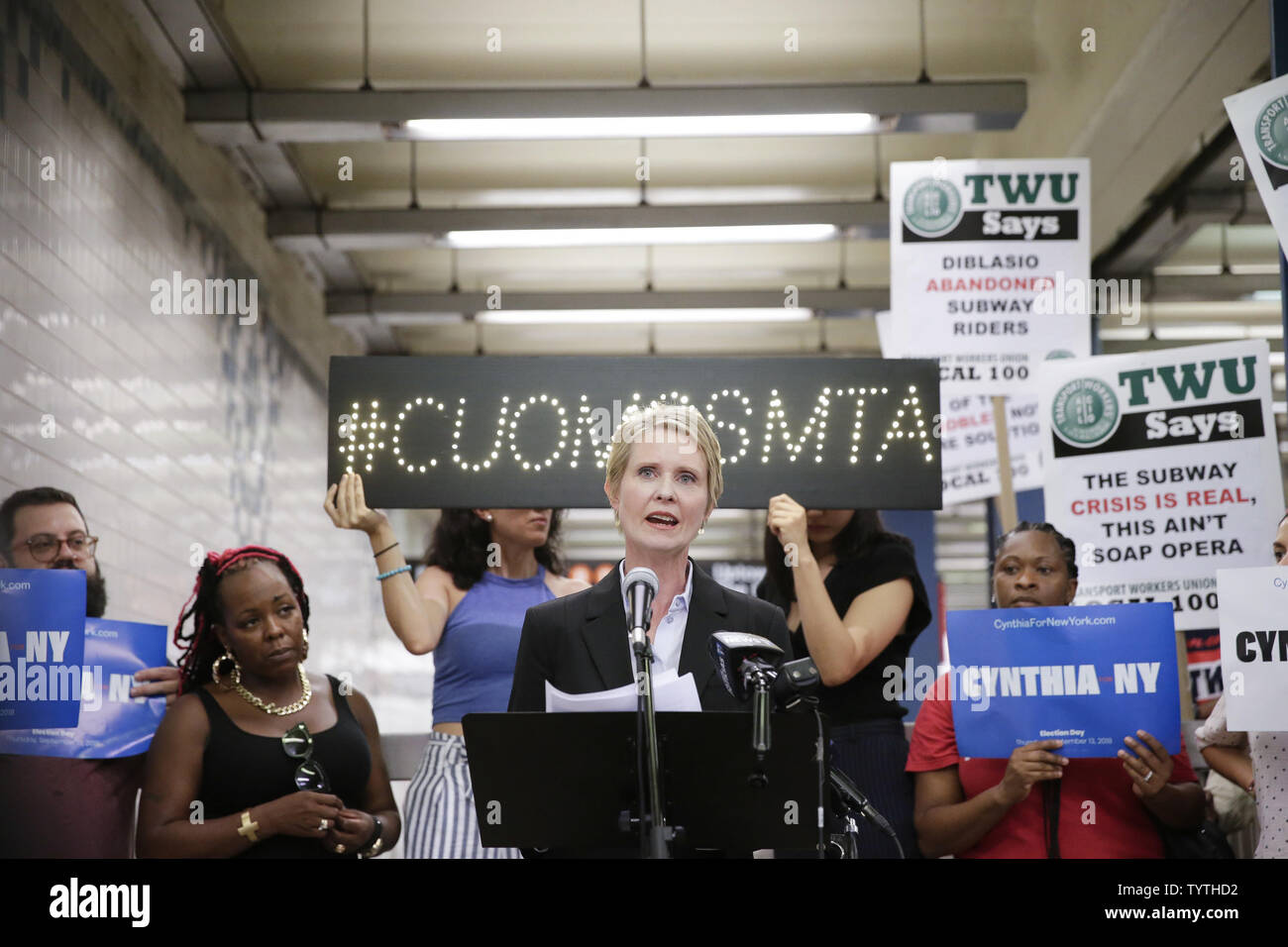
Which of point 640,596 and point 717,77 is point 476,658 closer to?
point 640,596

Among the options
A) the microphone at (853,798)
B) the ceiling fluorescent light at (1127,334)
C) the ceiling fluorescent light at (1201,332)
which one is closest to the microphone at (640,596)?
the microphone at (853,798)

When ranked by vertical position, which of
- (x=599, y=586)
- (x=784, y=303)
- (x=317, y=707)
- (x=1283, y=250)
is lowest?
(x=317, y=707)

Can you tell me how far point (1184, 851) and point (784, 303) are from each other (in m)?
6.51

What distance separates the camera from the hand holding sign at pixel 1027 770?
Result: 9.62ft

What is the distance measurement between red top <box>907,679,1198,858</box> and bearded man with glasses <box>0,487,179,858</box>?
6.29 ft

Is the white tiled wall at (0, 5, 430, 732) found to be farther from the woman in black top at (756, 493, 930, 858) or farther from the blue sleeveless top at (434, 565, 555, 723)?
the woman in black top at (756, 493, 930, 858)

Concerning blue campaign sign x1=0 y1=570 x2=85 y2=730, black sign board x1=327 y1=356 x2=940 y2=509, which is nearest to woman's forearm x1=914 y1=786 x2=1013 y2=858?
black sign board x1=327 y1=356 x2=940 y2=509

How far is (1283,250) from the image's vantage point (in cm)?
334

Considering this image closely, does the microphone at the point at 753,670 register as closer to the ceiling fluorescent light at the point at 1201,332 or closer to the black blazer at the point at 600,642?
the black blazer at the point at 600,642

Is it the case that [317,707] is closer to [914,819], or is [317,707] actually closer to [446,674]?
[446,674]

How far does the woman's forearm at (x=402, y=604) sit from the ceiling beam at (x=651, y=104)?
3.63 m

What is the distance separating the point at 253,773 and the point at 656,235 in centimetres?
538

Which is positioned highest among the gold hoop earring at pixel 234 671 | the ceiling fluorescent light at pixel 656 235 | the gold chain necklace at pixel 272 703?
the ceiling fluorescent light at pixel 656 235
